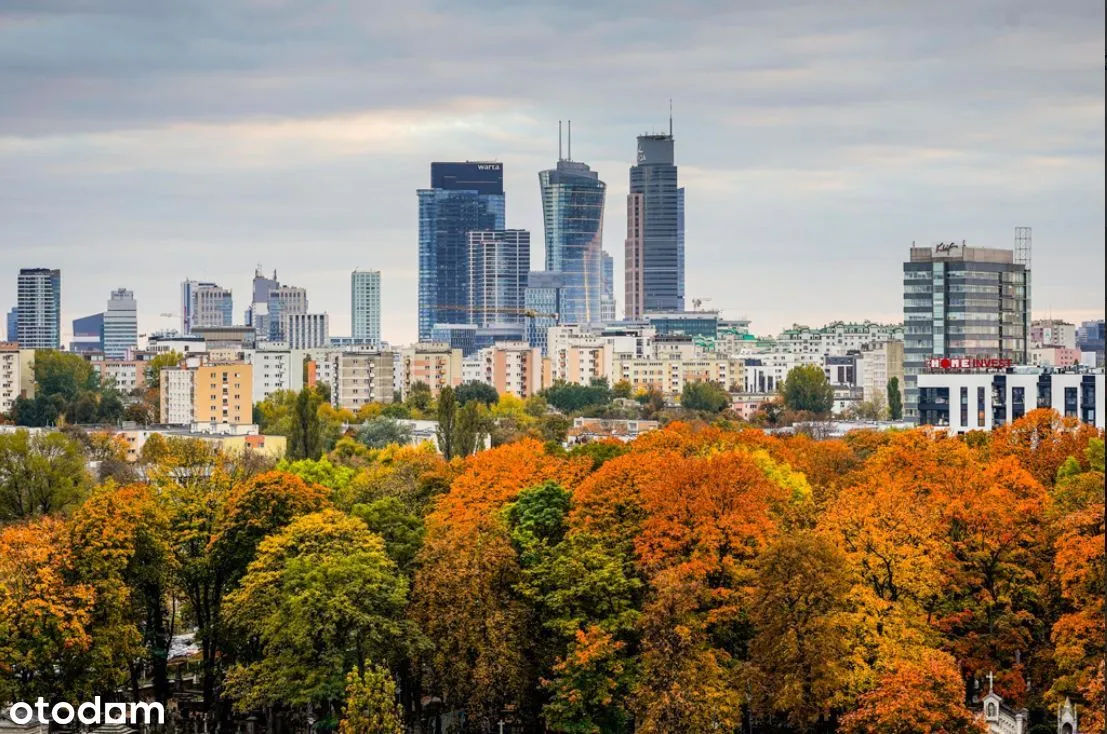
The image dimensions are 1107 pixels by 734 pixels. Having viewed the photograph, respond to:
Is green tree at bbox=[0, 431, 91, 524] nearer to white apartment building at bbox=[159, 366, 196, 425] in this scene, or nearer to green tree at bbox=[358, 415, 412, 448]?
green tree at bbox=[358, 415, 412, 448]

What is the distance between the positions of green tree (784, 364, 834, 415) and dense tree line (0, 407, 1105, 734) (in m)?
98.3

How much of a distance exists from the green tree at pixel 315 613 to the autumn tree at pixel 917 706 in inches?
382

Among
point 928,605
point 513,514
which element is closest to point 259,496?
point 513,514

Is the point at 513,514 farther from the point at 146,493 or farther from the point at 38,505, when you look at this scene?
the point at 38,505

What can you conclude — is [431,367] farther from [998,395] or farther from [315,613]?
[315,613]

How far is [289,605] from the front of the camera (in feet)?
128

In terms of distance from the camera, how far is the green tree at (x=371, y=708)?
A: 3388 cm

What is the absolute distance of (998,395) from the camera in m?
94.8

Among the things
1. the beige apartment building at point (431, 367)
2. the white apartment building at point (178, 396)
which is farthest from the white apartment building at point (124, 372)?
the white apartment building at point (178, 396)

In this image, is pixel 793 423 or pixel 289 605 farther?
pixel 793 423

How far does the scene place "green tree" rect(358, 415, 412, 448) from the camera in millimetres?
105062

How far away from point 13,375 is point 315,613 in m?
122

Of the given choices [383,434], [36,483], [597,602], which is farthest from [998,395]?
[597,602]

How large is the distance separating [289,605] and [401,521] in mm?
6750
